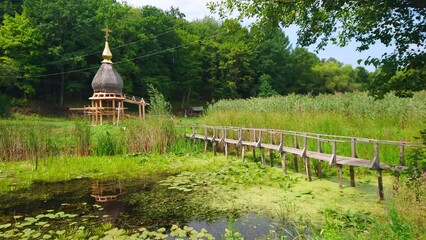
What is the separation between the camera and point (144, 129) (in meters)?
13.3

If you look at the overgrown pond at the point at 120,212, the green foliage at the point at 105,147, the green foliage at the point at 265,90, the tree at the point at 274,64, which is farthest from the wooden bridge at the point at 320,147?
the tree at the point at 274,64

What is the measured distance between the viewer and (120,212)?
6363 mm

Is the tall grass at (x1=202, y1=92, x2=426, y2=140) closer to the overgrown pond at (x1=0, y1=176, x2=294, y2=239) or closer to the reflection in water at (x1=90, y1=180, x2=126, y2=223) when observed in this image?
the overgrown pond at (x1=0, y1=176, x2=294, y2=239)

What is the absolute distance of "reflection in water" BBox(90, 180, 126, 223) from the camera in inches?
243

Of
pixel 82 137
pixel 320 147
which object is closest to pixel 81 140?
pixel 82 137

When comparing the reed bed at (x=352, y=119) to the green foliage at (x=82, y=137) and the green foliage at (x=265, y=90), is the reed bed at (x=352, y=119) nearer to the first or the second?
the green foliage at (x=82, y=137)

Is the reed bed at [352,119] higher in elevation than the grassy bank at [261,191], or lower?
higher

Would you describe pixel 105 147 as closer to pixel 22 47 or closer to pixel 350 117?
pixel 350 117

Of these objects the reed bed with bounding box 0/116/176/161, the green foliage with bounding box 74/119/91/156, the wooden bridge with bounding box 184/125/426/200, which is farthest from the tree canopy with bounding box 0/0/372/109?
the green foliage with bounding box 74/119/91/156

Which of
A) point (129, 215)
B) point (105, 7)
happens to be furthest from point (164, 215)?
point (105, 7)

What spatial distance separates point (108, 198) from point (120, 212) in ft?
3.78

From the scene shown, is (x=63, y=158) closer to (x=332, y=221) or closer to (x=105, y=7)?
(x=332, y=221)

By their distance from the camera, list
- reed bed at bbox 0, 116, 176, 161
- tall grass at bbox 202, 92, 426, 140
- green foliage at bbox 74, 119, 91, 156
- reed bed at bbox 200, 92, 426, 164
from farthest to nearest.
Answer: green foliage at bbox 74, 119, 91, 156 < reed bed at bbox 0, 116, 176, 161 < tall grass at bbox 202, 92, 426, 140 < reed bed at bbox 200, 92, 426, 164

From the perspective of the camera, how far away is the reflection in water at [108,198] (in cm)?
618
